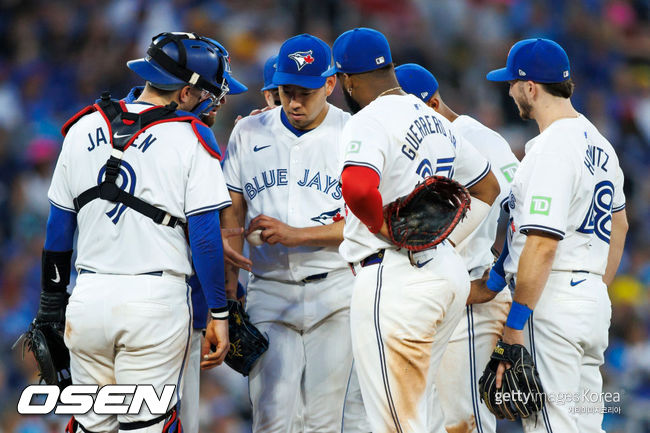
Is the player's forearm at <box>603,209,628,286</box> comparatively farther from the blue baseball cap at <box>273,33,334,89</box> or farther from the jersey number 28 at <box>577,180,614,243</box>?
the blue baseball cap at <box>273,33,334,89</box>

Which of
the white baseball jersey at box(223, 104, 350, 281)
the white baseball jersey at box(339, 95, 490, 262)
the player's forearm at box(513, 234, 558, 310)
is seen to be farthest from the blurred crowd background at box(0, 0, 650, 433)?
the player's forearm at box(513, 234, 558, 310)

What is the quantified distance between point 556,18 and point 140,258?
912cm

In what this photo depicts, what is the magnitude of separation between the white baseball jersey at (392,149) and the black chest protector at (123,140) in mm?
823

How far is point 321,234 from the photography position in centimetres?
464

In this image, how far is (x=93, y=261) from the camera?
3873 millimetres

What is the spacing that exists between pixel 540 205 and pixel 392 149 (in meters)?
0.79

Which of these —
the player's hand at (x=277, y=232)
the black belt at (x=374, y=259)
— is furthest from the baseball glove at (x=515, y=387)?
the player's hand at (x=277, y=232)

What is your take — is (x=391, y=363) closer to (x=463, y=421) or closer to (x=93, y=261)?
(x=463, y=421)

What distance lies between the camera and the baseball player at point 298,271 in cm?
474

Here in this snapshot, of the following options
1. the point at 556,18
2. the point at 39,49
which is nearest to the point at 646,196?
the point at 556,18

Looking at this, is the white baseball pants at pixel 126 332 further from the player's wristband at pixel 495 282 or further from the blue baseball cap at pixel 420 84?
the blue baseball cap at pixel 420 84

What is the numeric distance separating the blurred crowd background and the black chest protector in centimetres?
439

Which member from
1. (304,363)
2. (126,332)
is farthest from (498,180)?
(126,332)

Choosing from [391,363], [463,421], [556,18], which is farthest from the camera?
[556,18]
